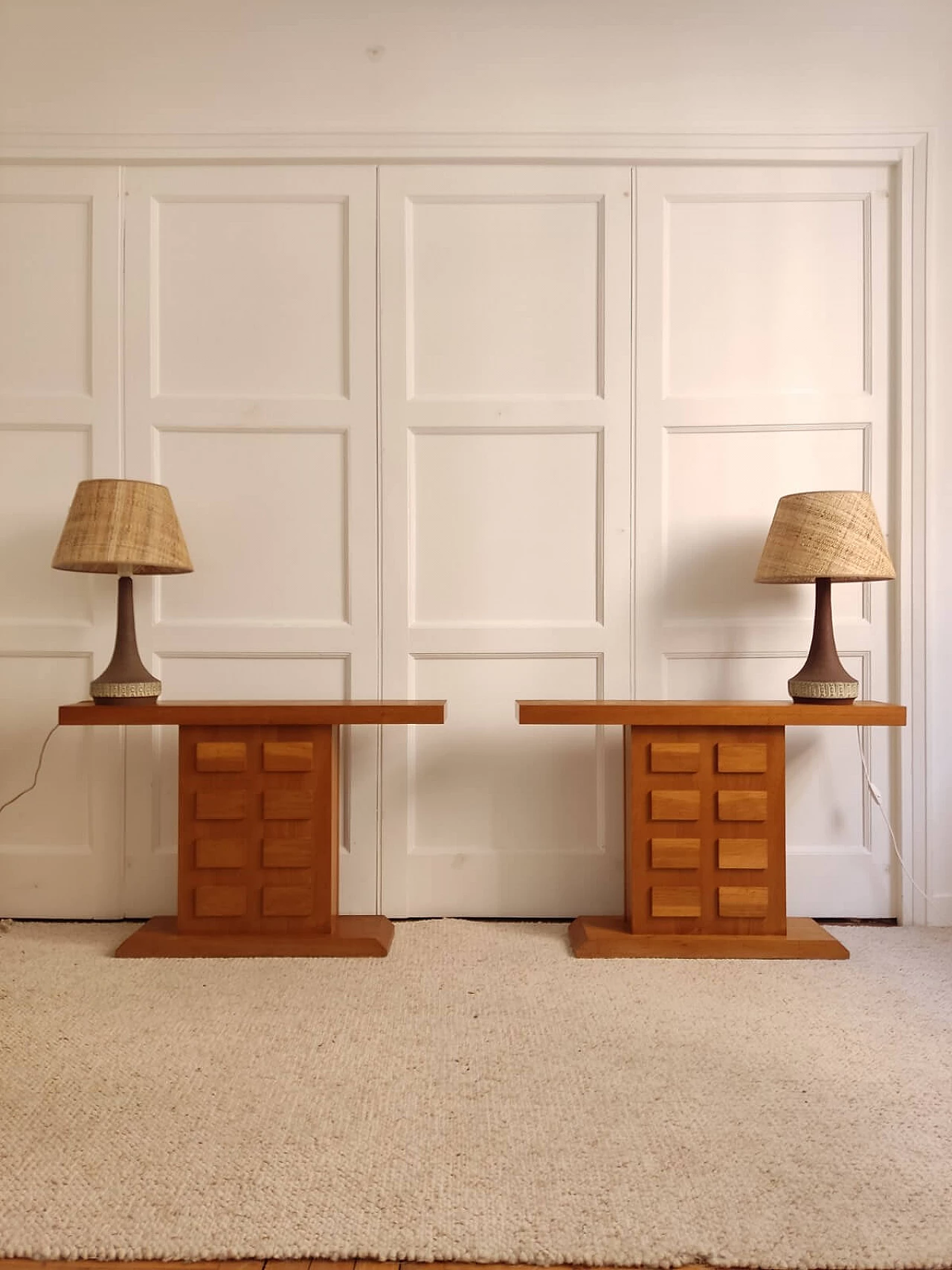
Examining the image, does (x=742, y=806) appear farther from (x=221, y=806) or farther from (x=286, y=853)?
(x=221, y=806)

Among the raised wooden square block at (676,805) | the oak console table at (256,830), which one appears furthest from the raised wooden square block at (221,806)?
the raised wooden square block at (676,805)

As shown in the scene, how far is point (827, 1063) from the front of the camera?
1677mm

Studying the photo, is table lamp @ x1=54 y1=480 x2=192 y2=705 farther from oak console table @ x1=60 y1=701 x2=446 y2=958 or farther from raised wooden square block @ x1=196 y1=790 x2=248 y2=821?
raised wooden square block @ x1=196 y1=790 x2=248 y2=821

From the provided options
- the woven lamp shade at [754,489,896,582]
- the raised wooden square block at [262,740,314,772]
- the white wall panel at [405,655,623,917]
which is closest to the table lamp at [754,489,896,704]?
the woven lamp shade at [754,489,896,582]

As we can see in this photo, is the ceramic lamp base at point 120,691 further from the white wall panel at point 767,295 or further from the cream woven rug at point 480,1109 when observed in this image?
the white wall panel at point 767,295

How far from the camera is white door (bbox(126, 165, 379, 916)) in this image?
2617 mm

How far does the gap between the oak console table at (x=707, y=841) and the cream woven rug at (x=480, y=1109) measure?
0.09 meters

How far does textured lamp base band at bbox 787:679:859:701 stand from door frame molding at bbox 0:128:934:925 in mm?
368

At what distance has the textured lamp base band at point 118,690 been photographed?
2.35 m

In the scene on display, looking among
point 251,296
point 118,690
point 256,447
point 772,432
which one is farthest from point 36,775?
point 772,432

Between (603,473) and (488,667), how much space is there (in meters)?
0.68

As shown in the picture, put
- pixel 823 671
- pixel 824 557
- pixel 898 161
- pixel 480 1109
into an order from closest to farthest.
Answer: pixel 480 1109 → pixel 824 557 → pixel 823 671 → pixel 898 161

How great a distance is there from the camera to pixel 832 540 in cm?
226

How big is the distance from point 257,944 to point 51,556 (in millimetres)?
1321
